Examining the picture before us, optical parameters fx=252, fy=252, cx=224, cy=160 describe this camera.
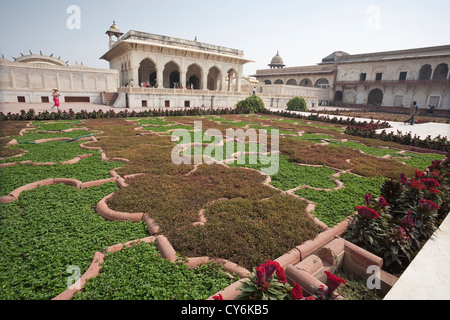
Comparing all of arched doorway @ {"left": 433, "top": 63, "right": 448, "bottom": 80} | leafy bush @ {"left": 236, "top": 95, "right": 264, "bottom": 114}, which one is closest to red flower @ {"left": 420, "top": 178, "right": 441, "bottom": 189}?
leafy bush @ {"left": 236, "top": 95, "right": 264, "bottom": 114}

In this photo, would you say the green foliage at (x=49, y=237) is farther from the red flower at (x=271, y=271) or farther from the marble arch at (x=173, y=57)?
the marble arch at (x=173, y=57)

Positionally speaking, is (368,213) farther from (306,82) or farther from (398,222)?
(306,82)

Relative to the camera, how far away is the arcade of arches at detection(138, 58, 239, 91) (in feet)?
82.1

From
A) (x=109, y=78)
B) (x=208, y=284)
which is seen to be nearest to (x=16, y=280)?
(x=208, y=284)

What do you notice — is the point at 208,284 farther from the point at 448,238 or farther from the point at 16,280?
the point at 448,238

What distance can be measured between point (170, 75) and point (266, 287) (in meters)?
29.4

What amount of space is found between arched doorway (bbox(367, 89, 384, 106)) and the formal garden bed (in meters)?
34.1

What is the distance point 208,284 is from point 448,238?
8.61ft

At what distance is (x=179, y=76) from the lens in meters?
29.1

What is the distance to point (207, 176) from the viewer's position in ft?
14.1

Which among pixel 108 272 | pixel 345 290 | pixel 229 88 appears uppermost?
pixel 229 88

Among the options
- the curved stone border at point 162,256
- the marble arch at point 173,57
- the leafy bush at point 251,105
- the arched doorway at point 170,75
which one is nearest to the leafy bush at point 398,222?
the curved stone border at point 162,256

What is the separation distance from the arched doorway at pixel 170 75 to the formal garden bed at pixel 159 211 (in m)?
23.8

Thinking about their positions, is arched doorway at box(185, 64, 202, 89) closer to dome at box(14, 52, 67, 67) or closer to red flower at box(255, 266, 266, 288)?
dome at box(14, 52, 67, 67)
